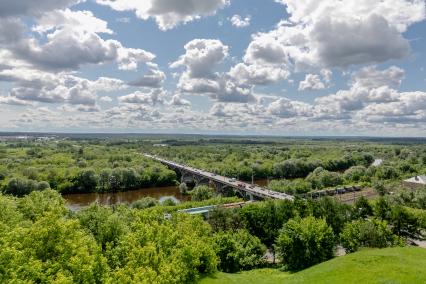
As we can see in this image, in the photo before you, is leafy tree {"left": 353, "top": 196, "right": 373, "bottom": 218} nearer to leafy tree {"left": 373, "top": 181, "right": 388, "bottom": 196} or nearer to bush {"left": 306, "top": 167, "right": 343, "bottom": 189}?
leafy tree {"left": 373, "top": 181, "right": 388, "bottom": 196}

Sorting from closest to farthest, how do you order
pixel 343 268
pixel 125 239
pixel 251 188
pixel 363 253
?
pixel 125 239, pixel 343 268, pixel 363 253, pixel 251 188

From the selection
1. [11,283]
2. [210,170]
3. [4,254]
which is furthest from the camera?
[210,170]

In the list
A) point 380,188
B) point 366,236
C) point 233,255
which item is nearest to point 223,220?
point 233,255

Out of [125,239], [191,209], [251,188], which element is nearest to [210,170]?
[251,188]

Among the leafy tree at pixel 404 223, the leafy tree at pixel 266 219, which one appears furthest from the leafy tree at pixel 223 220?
the leafy tree at pixel 404 223

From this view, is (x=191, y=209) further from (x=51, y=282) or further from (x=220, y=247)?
(x=51, y=282)

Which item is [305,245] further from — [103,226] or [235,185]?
[235,185]

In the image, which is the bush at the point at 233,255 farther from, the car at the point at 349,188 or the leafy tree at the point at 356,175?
the leafy tree at the point at 356,175
